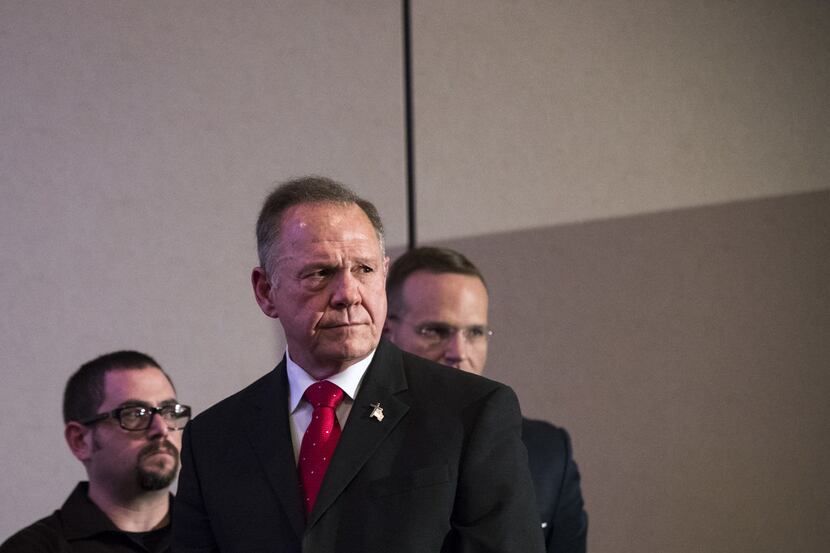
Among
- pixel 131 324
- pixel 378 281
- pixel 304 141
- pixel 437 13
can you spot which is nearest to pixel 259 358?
pixel 131 324

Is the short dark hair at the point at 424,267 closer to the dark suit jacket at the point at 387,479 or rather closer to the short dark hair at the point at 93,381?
the short dark hair at the point at 93,381

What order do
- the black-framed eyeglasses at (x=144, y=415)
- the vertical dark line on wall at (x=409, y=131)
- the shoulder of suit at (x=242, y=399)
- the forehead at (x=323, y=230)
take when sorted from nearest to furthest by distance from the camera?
1. the forehead at (x=323, y=230)
2. the shoulder of suit at (x=242, y=399)
3. the black-framed eyeglasses at (x=144, y=415)
4. the vertical dark line on wall at (x=409, y=131)

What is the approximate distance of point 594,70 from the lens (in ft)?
12.8

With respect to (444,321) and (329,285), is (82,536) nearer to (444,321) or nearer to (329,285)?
(444,321)

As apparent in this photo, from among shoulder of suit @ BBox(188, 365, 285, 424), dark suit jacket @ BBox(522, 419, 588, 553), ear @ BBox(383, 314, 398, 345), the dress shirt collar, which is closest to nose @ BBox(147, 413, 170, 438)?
ear @ BBox(383, 314, 398, 345)

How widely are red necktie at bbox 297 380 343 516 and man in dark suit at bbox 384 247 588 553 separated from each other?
3.35 feet

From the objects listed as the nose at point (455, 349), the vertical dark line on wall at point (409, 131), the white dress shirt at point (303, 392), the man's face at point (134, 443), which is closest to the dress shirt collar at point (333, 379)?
the white dress shirt at point (303, 392)

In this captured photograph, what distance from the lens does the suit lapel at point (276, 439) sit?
1433 millimetres

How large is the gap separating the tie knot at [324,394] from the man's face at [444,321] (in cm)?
101

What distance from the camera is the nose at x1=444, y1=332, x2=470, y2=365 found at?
2.51 metres

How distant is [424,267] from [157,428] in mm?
841

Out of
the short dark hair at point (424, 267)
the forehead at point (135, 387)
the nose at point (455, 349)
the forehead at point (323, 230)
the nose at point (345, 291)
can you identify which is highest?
the short dark hair at point (424, 267)

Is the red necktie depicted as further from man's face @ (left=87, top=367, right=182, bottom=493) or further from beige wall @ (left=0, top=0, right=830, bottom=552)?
beige wall @ (left=0, top=0, right=830, bottom=552)

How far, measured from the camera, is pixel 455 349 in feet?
8.26
